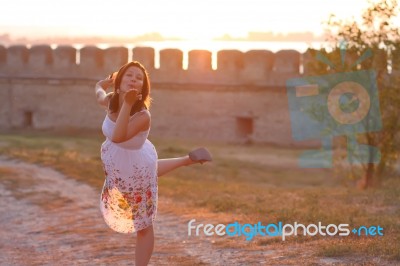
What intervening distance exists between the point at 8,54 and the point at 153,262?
1689 centimetres

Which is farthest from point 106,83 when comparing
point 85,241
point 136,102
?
point 85,241

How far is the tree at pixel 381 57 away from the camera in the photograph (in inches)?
427

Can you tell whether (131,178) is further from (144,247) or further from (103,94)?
(103,94)

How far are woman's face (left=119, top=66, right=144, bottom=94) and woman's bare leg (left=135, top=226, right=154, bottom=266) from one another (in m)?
0.96

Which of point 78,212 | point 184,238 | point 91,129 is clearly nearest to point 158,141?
point 91,129

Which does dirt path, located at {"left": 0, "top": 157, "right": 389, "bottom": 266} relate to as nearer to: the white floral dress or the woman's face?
the white floral dress

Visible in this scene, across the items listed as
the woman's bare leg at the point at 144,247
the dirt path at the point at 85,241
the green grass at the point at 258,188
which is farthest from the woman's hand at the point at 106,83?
the green grass at the point at 258,188

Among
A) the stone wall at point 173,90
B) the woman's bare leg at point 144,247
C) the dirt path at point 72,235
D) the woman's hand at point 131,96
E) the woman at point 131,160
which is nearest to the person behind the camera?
the woman's hand at point 131,96

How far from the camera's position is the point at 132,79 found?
5.13m

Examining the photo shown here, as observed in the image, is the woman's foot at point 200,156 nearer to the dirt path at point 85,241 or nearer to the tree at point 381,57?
the dirt path at point 85,241

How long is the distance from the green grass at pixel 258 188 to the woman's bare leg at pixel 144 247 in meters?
1.54

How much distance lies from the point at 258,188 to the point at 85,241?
475cm

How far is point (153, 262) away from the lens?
6.17 metres

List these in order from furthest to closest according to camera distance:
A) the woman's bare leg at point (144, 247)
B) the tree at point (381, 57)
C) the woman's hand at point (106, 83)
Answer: the tree at point (381, 57)
the woman's hand at point (106, 83)
the woman's bare leg at point (144, 247)
